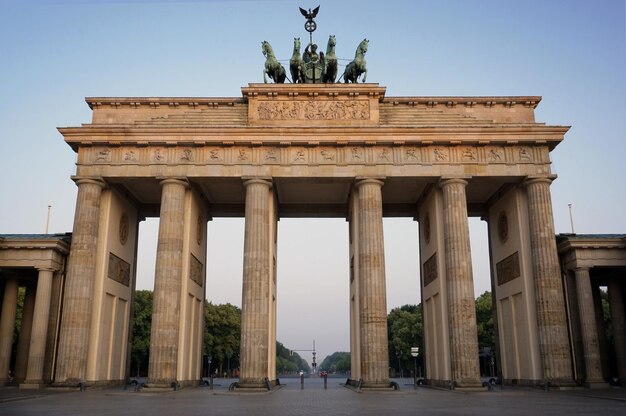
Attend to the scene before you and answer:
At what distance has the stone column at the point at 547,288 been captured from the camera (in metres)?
29.4

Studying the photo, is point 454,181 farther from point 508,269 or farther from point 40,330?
point 40,330

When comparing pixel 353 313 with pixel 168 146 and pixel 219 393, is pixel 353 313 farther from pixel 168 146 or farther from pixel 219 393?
pixel 168 146

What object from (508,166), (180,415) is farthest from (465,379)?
(180,415)

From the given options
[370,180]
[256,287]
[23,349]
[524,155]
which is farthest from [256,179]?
[23,349]

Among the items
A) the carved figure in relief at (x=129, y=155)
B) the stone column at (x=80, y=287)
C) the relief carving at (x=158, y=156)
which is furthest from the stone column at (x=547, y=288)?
the stone column at (x=80, y=287)

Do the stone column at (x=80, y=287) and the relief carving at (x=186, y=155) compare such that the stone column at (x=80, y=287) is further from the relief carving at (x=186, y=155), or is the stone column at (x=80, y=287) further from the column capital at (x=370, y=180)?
the column capital at (x=370, y=180)

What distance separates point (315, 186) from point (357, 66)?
7932 millimetres

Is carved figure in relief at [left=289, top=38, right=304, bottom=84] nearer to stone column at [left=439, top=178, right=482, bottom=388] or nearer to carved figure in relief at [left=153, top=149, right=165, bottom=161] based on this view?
carved figure in relief at [left=153, top=149, right=165, bottom=161]

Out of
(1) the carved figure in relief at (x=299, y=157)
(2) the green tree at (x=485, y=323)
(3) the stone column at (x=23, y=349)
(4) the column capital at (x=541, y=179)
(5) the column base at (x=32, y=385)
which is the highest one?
(1) the carved figure in relief at (x=299, y=157)

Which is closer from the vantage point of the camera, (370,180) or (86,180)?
(86,180)

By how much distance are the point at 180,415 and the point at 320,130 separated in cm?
2039

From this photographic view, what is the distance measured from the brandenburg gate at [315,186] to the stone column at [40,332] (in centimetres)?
160

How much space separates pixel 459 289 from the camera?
30672mm

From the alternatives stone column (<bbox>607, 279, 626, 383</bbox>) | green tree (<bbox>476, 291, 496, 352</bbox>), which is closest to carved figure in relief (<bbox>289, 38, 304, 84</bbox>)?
stone column (<bbox>607, 279, 626, 383</bbox>)
